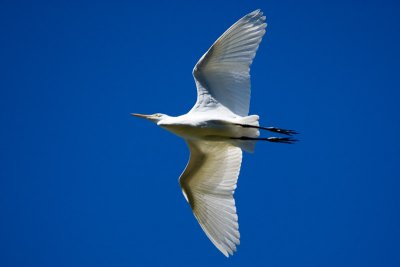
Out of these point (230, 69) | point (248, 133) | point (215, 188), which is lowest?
point (215, 188)

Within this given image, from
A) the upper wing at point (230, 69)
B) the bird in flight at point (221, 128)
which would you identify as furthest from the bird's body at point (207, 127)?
the upper wing at point (230, 69)

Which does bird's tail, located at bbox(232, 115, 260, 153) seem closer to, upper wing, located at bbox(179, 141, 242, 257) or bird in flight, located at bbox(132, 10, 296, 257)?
bird in flight, located at bbox(132, 10, 296, 257)

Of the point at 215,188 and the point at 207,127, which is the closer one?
the point at 207,127

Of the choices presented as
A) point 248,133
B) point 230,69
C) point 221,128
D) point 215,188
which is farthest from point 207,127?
point 215,188

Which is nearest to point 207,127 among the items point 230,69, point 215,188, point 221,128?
point 221,128

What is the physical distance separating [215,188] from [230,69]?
77.0 inches

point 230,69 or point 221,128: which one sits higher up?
point 230,69

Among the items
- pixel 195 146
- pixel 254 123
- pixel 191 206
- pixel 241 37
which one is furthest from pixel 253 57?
pixel 191 206

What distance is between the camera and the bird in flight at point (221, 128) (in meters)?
9.93

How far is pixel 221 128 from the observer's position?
10117 millimetres

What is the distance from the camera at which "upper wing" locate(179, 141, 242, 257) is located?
1009cm

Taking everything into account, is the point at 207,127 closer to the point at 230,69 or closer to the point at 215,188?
the point at 230,69

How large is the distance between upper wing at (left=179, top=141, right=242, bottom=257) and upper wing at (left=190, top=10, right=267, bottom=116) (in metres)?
0.70

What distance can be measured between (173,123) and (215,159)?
44.4 inches
